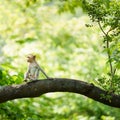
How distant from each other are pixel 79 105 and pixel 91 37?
18.0ft

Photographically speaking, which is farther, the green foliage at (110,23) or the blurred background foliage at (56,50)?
the blurred background foliage at (56,50)

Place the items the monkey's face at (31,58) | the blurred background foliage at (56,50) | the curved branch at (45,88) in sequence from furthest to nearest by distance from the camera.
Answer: the blurred background foliage at (56,50), the monkey's face at (31,58), the curved branch at (45,88)

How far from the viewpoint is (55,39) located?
66.9 ft

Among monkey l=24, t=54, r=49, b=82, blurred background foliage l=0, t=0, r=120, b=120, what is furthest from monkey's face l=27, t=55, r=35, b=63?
blurred background foliage l=0, t=0, r=120, b=120

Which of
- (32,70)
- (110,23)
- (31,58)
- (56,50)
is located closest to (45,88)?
(32,70)

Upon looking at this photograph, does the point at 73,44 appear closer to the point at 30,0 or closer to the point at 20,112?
the point at 30,0

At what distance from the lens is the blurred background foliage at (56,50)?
41.2 feet

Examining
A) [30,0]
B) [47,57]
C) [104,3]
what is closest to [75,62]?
[47,57]

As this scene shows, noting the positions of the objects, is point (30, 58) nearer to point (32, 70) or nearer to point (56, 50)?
point (32, 70)

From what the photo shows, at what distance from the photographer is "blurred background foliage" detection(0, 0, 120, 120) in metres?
12.6

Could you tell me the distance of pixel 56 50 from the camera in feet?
59.6

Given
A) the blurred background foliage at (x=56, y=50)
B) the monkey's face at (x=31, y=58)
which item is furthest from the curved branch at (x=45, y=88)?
the blurred background foliage at (x=56, y=50)

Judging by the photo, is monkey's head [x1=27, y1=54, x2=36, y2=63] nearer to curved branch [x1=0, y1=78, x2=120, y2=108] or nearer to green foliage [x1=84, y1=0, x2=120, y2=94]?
curved branch [x1=0, y1=78, x2=120, y2=108]

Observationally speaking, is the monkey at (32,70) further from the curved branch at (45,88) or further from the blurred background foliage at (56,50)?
the blurred background foliage at (56,50)
